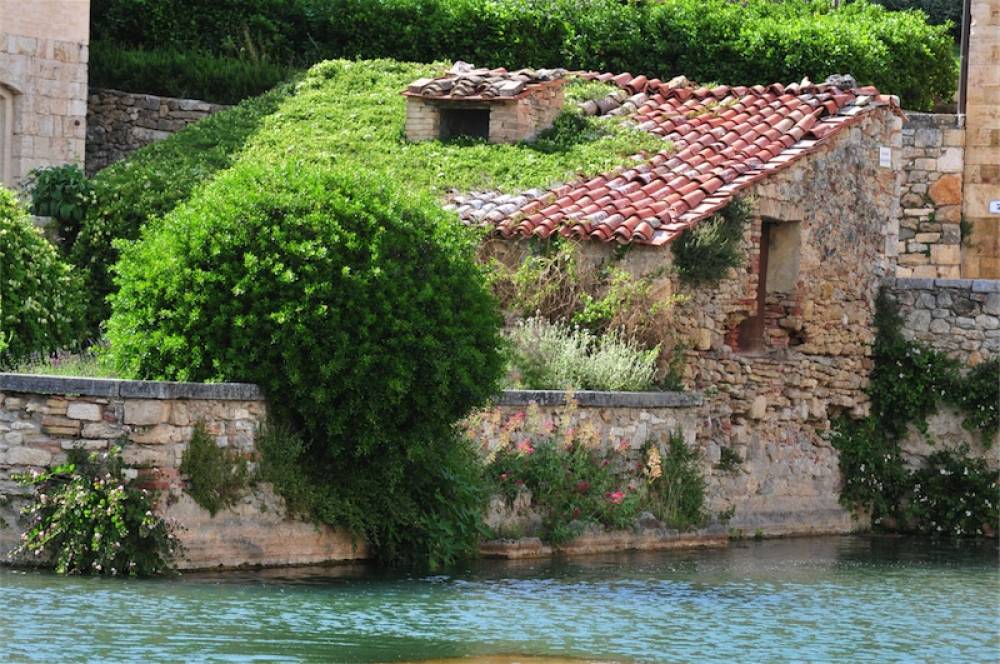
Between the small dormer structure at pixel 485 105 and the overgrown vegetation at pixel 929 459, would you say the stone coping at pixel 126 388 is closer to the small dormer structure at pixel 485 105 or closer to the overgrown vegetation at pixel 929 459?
the small dormer structure at pixel 485 105

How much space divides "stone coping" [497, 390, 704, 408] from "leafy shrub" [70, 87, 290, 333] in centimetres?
461

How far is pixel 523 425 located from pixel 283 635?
5.75 m

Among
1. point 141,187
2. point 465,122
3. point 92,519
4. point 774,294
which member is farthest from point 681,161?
point 92,519

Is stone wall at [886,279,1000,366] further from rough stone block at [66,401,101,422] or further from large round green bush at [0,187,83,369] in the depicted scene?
rough stone block at [66,401,101,422]

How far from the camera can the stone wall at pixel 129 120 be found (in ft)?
91.3

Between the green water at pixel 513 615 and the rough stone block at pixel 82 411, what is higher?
the rough stone block at pixel 82 411

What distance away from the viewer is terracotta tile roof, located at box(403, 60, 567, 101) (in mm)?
23281

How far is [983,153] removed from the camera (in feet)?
96.5

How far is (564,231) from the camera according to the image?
67.6 feet

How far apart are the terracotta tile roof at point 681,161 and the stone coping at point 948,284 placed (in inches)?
77.6

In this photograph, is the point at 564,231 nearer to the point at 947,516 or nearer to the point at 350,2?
the point at 947,516

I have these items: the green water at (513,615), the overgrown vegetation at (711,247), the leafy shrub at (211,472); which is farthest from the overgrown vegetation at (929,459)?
the leafy shrub at (211,472)

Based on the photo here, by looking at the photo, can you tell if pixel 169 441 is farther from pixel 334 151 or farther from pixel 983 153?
pixel 983 153

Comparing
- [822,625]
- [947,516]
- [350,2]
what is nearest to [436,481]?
[822,625]
